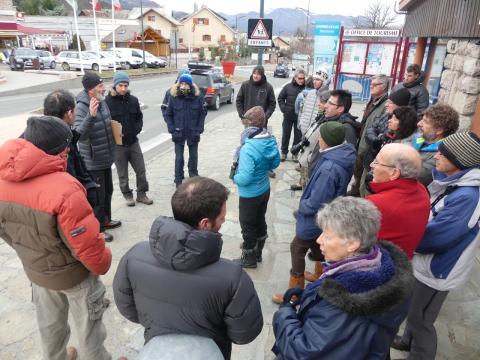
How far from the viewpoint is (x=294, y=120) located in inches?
301

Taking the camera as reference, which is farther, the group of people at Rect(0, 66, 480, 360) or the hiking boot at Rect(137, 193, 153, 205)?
the hiking boot at Rect(137, 193, 153, 205)

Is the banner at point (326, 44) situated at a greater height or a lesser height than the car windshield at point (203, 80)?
greater

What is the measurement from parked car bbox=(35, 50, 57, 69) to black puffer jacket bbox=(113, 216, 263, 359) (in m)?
33.6

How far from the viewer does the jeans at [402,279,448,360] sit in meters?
2.60

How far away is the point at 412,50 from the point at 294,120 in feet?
18.7

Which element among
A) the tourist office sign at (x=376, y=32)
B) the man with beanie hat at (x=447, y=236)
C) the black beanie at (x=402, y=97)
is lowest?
the man with beanie hat at (x=447, y=236)

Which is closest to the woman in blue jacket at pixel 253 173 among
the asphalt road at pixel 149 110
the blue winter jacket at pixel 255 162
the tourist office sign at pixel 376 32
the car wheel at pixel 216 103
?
the blue winter jacket at pixel 255 162

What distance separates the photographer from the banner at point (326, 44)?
547 inches

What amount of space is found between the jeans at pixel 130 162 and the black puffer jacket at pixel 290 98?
3375 mm

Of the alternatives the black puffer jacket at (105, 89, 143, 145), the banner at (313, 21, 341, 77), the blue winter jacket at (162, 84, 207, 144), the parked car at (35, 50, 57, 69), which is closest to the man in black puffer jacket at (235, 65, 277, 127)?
the blue winter jacket at (162, 84, 207, 144)

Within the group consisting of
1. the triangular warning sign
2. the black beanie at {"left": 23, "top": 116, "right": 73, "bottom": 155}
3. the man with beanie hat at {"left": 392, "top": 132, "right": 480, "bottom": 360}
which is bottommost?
the man with beanie hat at {"left": 392, "top": 132, "right": 480, "bottom": 360}

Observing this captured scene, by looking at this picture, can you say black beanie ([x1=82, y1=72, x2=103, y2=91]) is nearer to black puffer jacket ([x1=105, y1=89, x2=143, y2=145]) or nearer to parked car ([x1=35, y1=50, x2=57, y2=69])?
black puffer jacket ([x1=105, y1=89, x2=143, y2=145])

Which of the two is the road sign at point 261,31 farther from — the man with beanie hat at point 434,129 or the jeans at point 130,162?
the man with beanie hat at point 434,129

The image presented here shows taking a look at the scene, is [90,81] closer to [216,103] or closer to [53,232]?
[53,232]
